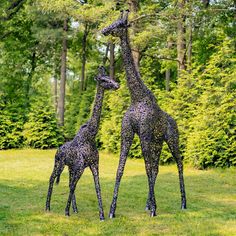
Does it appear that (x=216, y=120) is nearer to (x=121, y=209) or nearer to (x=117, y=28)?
(x=121, y=209)

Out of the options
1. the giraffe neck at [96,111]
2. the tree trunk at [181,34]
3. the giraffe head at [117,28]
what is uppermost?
the tree trunk at [181,34]

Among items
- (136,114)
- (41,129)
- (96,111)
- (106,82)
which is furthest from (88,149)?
(41,129)

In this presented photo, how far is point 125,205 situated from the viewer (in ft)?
22.1

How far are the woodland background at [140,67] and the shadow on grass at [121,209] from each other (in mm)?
2199

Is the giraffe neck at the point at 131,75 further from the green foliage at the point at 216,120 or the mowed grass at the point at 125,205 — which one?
the green foliage at the point at 216,120

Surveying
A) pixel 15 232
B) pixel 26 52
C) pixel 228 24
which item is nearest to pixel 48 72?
pixel 26 52

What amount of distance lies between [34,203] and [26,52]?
1498 cm

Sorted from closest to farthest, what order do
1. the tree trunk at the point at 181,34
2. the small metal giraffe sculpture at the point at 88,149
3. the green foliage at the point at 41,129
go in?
1. the small metal giraffe sculpture at the point at 88,149
2. the tree trunk at the point at 181,34
3. the green foliage at the point at 41,129

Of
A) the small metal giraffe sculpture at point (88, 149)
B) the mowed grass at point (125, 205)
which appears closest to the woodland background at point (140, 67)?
Answer: the mowed grass at point (125, 205)

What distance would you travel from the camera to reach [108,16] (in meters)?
12.7

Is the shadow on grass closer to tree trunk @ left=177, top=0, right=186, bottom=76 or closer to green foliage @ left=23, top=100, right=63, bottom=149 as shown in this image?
tree trunk @ left=177, top=0, right=186, bottom=76

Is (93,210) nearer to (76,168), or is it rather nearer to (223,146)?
(76,168)

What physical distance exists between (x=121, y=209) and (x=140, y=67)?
9859 millimetres

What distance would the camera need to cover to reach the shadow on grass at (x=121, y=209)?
5324 millimetres
